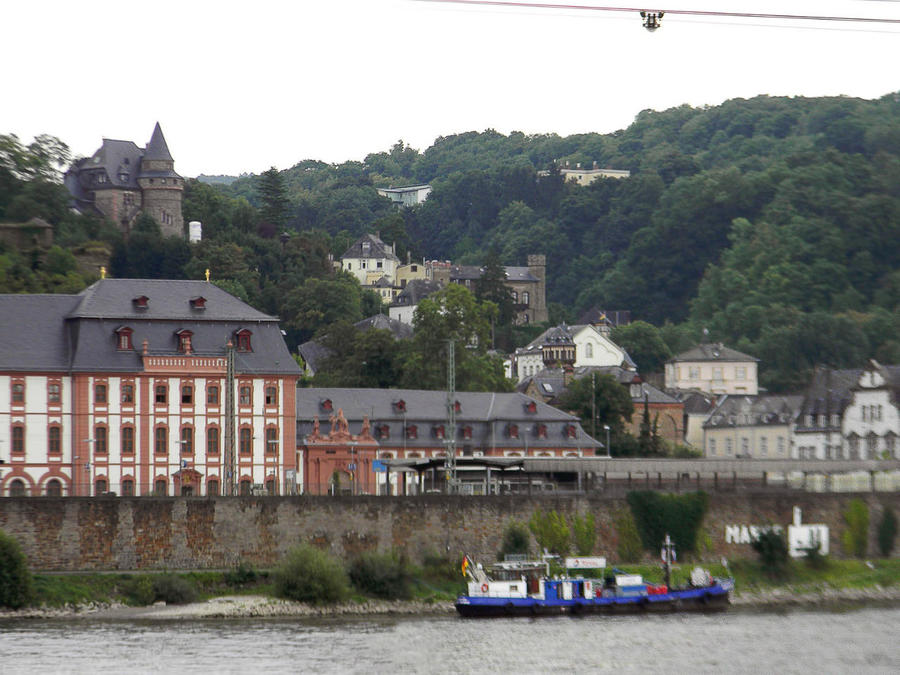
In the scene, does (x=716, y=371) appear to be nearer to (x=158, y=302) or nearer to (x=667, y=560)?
(x=158, y=302)

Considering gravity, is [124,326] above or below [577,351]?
below

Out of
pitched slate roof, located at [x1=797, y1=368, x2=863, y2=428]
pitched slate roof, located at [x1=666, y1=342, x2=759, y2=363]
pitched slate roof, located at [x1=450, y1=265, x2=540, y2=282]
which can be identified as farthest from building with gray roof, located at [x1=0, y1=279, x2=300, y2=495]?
pitched slate roof, located at [x1=450, y1=265, x2=540, y2=282]

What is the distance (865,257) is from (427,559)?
9845 centimetres

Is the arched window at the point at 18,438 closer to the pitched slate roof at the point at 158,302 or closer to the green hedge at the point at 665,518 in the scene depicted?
the pitched slate roof at the point at 158,302

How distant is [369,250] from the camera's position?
19425cm

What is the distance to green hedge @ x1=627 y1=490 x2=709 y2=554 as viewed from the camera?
74.6 meters

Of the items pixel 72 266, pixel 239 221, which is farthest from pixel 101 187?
pixel 72 266

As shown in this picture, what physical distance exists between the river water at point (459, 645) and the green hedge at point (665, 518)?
9.18 metres

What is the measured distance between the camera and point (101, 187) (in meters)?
145

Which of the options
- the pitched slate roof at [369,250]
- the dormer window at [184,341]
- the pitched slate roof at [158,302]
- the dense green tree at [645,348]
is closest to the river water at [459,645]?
the dormer window at [184,341]

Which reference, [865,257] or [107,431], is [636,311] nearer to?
[865,257]

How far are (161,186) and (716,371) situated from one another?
5137 cm

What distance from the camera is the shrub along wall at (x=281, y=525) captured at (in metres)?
65.8

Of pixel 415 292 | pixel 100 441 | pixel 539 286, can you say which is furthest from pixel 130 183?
pixel 100 441
